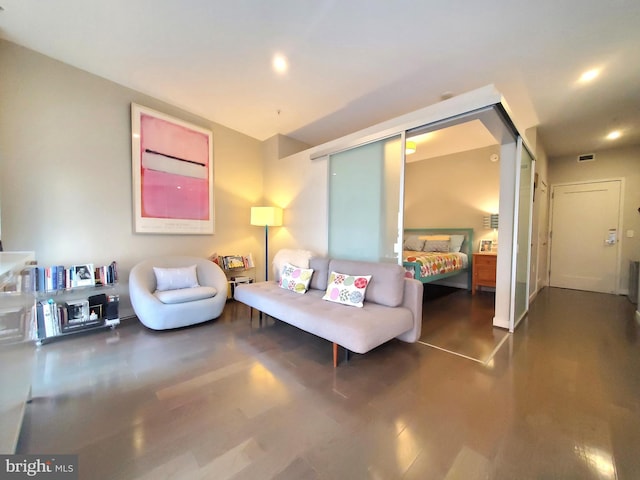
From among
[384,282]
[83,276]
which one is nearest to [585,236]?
[384,282]

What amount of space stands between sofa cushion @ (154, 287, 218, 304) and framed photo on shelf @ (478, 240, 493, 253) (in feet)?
15.8

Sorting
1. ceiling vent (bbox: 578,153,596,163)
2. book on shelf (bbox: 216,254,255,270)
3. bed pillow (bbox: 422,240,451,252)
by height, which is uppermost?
ceiling vent (bbox: 578,153,596,163)

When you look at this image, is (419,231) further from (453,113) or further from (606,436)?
(606,436)

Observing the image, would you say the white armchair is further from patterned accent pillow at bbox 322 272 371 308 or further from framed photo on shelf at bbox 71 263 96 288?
patterned accent pillow at bbox 322 272 371 308

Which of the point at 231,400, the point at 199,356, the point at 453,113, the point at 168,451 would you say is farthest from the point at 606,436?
the point at 199,356

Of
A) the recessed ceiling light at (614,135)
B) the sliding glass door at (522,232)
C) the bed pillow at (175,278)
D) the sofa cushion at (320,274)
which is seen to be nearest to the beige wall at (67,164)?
the bed pillow at (175,278)

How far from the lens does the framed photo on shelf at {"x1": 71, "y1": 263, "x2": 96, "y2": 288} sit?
256cm

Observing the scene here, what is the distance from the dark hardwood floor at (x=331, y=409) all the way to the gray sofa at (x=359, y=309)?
0.27m

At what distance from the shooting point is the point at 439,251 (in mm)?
4930

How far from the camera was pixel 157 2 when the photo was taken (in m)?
1.88

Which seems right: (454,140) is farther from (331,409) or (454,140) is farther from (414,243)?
(331,409)

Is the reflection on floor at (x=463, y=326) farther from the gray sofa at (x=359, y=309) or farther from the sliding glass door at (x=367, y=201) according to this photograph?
the sliding glass door at (x=367, y=201)

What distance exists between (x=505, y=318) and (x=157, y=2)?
453 cm

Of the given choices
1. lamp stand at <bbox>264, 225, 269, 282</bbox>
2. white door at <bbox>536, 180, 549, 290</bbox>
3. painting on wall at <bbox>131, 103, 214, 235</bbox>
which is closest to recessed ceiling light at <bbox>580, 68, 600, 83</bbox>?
white door at <bbox>536, 180, 549, 290</bbox>
